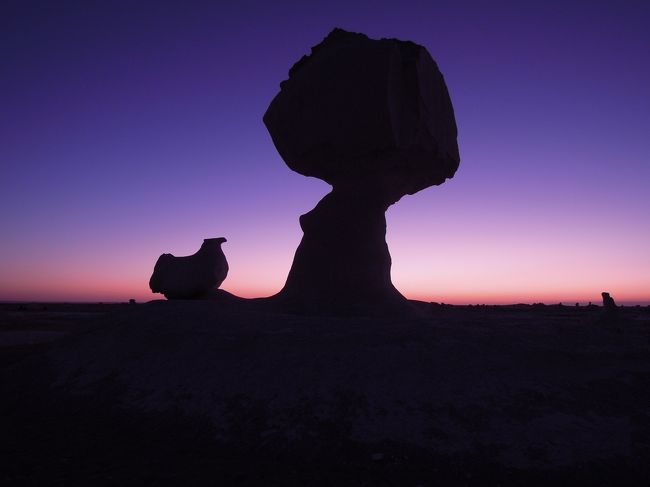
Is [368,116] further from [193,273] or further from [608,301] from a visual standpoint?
[193,273]

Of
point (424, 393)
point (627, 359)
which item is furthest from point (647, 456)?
point (627, 359)

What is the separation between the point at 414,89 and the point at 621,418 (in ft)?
26.5

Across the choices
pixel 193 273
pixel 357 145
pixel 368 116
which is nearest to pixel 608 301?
pixel 357 145

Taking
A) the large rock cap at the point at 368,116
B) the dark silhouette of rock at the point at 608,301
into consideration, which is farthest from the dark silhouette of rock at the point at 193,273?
the dark silhouette of rock at the point at 608,301

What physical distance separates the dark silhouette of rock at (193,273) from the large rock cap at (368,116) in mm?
5081

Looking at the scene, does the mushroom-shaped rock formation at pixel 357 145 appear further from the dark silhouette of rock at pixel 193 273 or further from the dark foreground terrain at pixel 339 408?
the dark silhouette of rock at pixel 193 273

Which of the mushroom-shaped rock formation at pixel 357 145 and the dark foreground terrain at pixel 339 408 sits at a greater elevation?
the mushroom-shaped rock formation at pixel 357 145

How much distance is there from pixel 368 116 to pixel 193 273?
27.6ft

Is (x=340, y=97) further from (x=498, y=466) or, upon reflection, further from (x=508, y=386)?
(x=498, y=466)

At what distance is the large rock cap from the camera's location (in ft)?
34.4

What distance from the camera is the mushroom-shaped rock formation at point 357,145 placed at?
10.6 meters

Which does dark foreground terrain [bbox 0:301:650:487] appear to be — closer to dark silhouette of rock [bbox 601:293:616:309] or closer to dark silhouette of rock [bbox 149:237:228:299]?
dark silhouette of rock [bbox 601:293:616:309]

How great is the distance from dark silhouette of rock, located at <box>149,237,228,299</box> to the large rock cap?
5.08 m

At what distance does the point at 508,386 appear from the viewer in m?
5.82
